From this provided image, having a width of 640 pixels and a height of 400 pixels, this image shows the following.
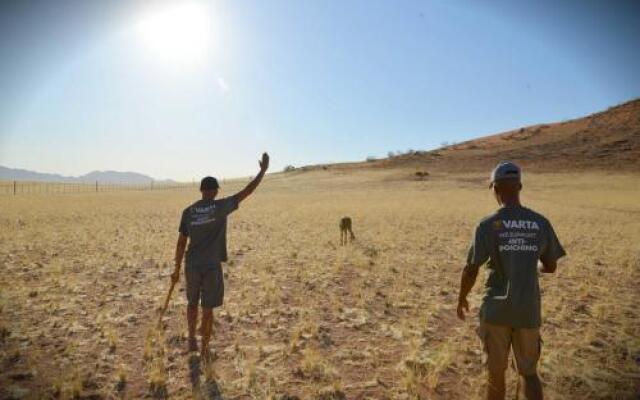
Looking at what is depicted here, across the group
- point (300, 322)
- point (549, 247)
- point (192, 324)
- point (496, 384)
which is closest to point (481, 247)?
point (549, 247)

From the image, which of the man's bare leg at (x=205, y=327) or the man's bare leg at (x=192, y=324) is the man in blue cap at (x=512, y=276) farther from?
the man's bare leg at (x=192, y=324)

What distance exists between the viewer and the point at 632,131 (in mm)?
62656

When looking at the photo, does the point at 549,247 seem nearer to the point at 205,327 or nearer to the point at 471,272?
the point at 471,272

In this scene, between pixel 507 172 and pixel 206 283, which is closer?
pixel 507 172

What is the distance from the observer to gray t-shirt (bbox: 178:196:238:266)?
5.98 metres

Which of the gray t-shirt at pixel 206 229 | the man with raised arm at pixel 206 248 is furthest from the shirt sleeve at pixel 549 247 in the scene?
the gray t-shirt at pixel 206 229

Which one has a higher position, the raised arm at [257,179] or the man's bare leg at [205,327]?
the raised arm at [257,179]

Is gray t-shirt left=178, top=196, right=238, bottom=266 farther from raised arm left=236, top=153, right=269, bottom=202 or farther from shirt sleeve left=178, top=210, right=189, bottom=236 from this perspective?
raised arm left=236, top=153, right=269, bottom=202

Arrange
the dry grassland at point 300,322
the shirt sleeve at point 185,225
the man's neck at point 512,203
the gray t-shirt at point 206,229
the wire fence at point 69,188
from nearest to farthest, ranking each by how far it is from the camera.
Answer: the man's neck at point 512,203
the dry grassland at point 300,322
the gray t-shirt at point 206,229
the shirt sleeve at point 185,225
the wire fence at point 69,188

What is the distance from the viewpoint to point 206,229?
598 centimetres

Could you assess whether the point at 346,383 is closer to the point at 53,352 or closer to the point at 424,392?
the point at 424,392

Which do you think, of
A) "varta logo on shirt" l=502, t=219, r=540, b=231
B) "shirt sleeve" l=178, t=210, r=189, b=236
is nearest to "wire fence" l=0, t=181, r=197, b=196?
"shirt sleeve" l=178, t=210, r=189, b=236

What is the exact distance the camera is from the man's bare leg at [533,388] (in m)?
3.79

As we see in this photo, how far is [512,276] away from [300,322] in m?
4.78
